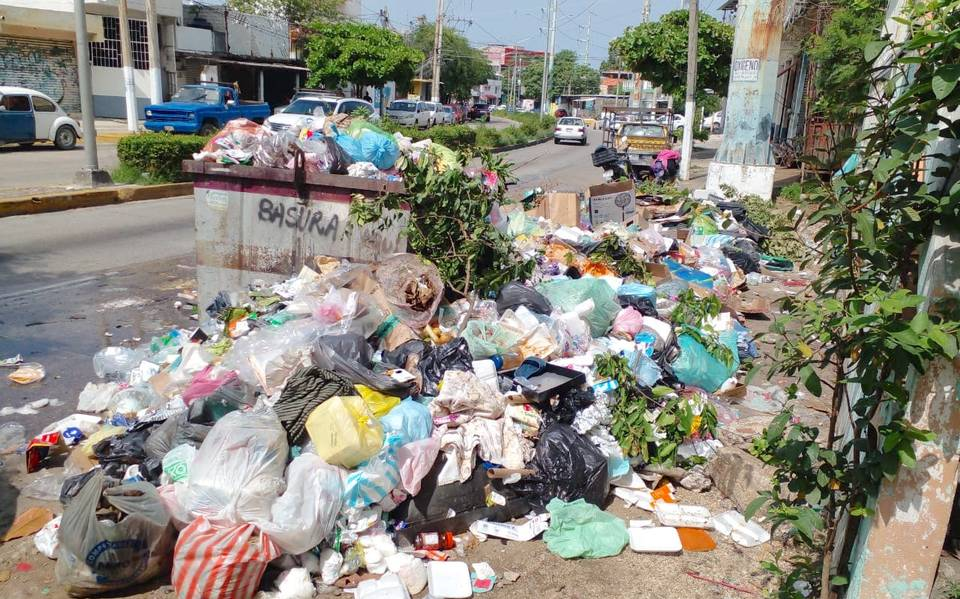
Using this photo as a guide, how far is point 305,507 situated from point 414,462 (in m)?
0.58

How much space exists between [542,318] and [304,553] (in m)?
2.51

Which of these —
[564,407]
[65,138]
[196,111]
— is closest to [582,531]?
[564,407]

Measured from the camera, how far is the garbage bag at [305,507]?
3186 mm

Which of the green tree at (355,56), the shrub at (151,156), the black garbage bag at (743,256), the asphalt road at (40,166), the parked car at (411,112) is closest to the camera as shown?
the black garbage bag at (743,256)

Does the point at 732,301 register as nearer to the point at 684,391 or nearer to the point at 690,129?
the point at 684,391

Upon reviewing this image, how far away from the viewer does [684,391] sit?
5.20m

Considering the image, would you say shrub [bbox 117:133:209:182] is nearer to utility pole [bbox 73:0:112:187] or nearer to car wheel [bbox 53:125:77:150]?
utility pole [bbox 73:0:112:187]

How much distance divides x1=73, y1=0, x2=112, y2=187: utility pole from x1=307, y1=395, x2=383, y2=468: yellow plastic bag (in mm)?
10393

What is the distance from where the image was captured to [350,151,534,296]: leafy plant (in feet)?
18.1

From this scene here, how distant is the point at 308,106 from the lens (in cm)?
2058

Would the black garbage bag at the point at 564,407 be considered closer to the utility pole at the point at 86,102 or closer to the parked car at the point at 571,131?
the utility pole at the point at 86,102

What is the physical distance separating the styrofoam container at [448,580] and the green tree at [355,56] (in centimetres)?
2939

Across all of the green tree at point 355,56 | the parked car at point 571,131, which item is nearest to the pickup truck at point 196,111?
the green tree at point 355,56

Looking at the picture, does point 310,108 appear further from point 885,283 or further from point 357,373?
point 885,283
